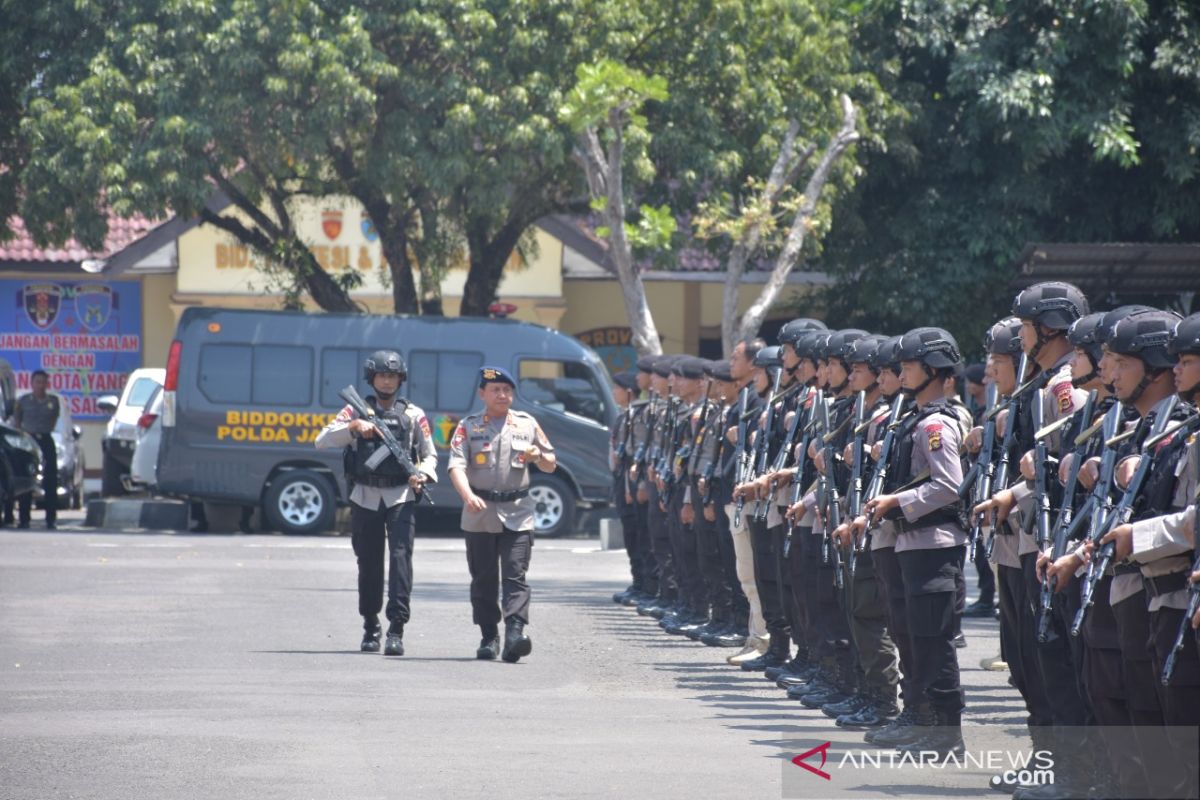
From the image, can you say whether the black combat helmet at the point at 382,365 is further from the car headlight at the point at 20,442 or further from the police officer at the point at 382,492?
the car headlight at the point at 20,442

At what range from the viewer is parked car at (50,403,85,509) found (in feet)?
85.1

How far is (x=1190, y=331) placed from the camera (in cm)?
617

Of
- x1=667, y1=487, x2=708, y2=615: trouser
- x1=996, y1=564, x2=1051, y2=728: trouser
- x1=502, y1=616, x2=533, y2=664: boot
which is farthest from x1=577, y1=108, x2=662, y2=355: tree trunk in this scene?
x1=996, y1=564, x2=1051, y2=728: trouser

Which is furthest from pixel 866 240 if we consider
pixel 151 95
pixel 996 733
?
pixel 996 733

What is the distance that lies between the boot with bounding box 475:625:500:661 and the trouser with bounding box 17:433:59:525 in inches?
468

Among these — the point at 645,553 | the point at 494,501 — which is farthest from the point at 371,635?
the point at 645,553

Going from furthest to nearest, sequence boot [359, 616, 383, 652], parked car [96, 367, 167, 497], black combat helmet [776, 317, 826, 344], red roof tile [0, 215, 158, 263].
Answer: red roof tile [0, 215, 158, 263] < parked car [96, 367, 167, 497] < boot [359, 616, 383, 652] < black combat helmet [776, 317, 826, 344]

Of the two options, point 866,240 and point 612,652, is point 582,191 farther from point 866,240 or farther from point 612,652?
point 612,652

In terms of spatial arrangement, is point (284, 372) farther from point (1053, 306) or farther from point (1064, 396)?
point (1064, 396)

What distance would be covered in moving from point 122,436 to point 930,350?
62.8 feet

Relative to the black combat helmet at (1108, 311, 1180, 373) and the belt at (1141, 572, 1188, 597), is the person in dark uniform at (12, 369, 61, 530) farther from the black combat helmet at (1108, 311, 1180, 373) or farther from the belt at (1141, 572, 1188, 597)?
the belt at (1141, 572, 1188, 597)

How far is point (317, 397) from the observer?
23.2 metres

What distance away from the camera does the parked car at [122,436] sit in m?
26.1

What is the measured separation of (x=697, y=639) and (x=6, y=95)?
14973mm
